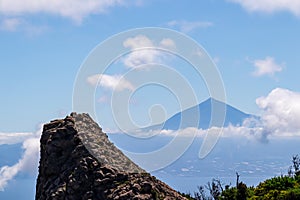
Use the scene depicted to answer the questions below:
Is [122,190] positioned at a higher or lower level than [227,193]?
lower

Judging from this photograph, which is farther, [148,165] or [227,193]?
[227,193]

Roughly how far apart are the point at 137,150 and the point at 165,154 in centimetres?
998

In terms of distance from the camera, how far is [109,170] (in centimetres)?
6906

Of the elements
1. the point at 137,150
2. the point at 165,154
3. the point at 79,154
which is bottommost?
the point at 165,154

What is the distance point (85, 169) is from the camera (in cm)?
6931

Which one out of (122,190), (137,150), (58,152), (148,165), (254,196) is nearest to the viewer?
(148,165)

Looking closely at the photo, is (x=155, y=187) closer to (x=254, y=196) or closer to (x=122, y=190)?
(x=122, y=190)

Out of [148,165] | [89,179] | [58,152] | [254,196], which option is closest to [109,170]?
[89,179]

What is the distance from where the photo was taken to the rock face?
6725cm

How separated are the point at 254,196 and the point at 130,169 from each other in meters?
24.3

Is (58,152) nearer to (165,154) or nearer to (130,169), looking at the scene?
(130,169)

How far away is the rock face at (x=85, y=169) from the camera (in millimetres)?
67250

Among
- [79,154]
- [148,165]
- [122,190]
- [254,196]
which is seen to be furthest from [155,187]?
[254,196]

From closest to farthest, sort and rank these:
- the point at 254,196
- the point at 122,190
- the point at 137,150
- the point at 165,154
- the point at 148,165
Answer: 1. the point at 165,154
2. the point at 148,165
3. the point at 137,150
4. the point at 122,190
5. the point at 254,196
